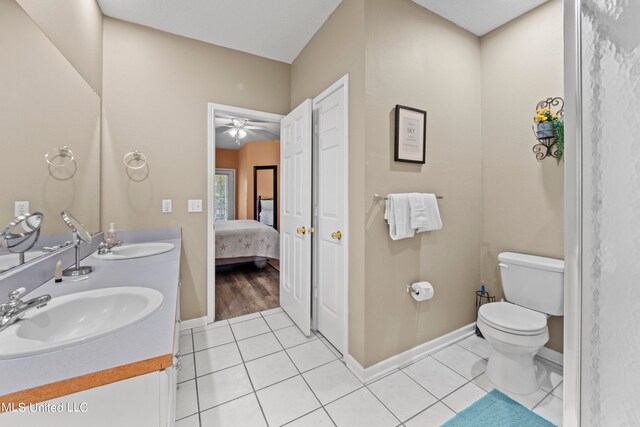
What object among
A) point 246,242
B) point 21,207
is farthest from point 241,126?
point 21,207

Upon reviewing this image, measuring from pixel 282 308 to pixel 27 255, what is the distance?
2071 mm

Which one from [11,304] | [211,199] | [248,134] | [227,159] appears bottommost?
[11,304]

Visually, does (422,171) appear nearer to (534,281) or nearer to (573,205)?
(534,281)

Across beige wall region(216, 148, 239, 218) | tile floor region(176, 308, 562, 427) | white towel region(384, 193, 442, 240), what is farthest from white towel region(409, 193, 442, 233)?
beige wall region(216, 148, 239, 218)

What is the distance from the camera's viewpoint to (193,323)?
94.2 inches

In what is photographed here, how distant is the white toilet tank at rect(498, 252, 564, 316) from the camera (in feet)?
5.51

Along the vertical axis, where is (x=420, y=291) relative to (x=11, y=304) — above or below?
below

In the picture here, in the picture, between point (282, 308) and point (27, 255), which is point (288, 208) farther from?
point (27, 255)

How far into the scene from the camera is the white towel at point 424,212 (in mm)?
1761

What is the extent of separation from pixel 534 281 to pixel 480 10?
2.01 m

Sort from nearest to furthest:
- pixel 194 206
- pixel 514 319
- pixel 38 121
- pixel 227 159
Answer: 1. pixel 38 121
2. pixel 514 319
3. pixel 194 206
4. pixel 227 159

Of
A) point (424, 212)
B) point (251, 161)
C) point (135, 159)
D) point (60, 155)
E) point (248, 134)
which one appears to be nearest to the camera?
point (60, 155)

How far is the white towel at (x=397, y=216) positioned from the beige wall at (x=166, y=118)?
169cm

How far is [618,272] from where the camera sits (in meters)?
0.54
